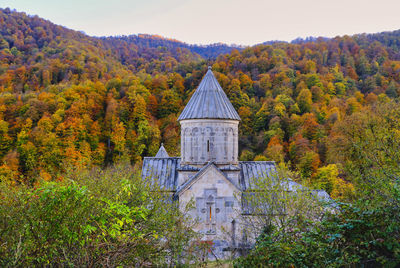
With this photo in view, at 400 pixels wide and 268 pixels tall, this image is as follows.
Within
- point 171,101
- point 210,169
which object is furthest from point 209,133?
point 171,101

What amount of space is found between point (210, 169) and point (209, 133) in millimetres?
1894

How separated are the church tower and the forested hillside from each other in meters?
9.94

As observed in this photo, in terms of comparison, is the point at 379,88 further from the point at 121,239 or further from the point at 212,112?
the point at 121,239

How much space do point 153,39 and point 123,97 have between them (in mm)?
62723

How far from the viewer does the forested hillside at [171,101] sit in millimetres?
Result: 32531

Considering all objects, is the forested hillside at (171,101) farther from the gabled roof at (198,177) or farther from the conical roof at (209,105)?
the gabled roof at (198,177)

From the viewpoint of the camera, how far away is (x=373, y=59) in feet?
167

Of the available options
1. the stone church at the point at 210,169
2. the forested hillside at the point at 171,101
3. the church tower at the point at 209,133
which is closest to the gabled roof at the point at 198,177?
the stone church at the point at 210,169

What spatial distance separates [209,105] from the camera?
1386cm

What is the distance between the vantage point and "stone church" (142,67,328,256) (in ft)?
41.0

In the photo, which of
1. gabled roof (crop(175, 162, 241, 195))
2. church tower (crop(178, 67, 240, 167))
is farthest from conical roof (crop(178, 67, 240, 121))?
gabled roof (crop(175, 162, 241, 195))

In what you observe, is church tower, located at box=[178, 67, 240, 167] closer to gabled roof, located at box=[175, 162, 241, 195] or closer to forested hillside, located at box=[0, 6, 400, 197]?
gabled roof, located at box=[175, 162, 241, 195]

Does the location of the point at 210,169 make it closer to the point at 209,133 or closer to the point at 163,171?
the point at 209,133

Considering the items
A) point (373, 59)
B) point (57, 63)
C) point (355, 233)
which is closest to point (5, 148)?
point (57, 63)
